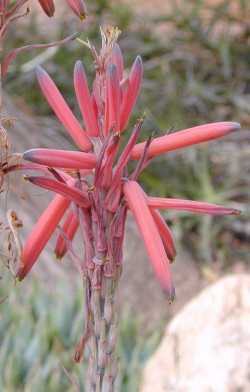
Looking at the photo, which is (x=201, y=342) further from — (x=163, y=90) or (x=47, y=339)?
(x=163, y=90)

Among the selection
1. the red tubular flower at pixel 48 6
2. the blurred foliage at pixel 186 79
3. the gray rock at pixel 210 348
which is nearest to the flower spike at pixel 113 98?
the red tubular flower at pixel 48 6

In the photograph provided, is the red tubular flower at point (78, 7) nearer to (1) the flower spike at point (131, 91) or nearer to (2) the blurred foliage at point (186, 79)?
(1) the flower spike at point (131, 91)

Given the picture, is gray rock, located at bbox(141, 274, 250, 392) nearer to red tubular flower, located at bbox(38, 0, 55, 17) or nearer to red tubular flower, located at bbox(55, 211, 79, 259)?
Answer: red tubular flower, located at bbox(55, 211, 79, 259)

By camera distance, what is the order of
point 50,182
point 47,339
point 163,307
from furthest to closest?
point 163,307 → point 47,339 → point 50,182

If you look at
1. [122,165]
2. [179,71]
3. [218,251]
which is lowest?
[218,251]

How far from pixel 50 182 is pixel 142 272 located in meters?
3.11

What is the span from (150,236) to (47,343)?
1.74 metres

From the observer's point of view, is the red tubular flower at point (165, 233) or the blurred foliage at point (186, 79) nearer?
the red tubular flower at point (165, 233)

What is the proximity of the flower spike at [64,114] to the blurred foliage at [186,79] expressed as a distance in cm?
358

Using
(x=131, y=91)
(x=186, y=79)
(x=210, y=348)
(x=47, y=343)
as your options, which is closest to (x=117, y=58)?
(x=131, y=91)

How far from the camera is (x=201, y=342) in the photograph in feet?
6.03

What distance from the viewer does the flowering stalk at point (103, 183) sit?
0.90m

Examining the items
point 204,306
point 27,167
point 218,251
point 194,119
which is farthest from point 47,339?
point 194,119

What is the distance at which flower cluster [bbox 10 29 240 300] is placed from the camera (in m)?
0.90
